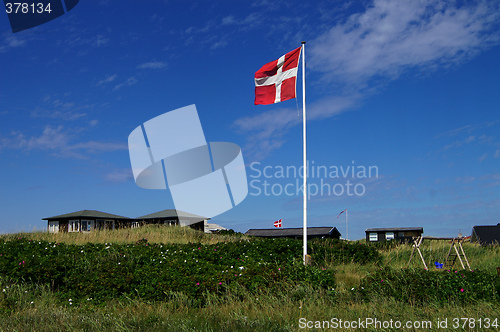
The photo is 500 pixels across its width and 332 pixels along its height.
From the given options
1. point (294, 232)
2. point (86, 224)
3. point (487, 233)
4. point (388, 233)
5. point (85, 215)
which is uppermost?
point (85, 215)

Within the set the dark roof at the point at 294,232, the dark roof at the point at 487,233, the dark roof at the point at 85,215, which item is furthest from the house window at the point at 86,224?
the dark roof at the point at 487,233

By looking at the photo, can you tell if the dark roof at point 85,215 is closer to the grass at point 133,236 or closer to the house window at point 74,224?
the house window at point 74,224

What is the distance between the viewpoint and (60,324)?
22.8 ft

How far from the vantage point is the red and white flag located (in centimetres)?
1452

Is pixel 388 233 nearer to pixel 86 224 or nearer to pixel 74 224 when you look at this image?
pixel 86 224

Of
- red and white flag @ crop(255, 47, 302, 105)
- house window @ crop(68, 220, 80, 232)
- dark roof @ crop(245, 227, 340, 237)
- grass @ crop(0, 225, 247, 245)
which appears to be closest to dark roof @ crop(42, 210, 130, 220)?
house window @ crop(68, 220, 80, 232)

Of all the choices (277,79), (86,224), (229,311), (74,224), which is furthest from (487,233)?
(74,224)

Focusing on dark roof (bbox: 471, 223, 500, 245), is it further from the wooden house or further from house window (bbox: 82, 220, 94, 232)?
house window (bbox: 82, 220, 94, 232)

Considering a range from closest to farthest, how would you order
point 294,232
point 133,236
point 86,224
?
point 133,236
point 86,224
point 294,232

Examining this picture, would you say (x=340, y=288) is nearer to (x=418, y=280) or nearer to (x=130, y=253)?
(x=418, y=280)

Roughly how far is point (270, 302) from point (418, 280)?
3703mm

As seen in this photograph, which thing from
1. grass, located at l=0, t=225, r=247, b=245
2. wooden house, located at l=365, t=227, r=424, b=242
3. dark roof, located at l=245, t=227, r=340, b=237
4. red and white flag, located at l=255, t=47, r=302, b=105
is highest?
red and white flag, located at l=255, t=47, r=302, b=105

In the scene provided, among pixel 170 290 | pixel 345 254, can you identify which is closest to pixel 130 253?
pixel 170 290

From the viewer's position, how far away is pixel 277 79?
14820 mm
